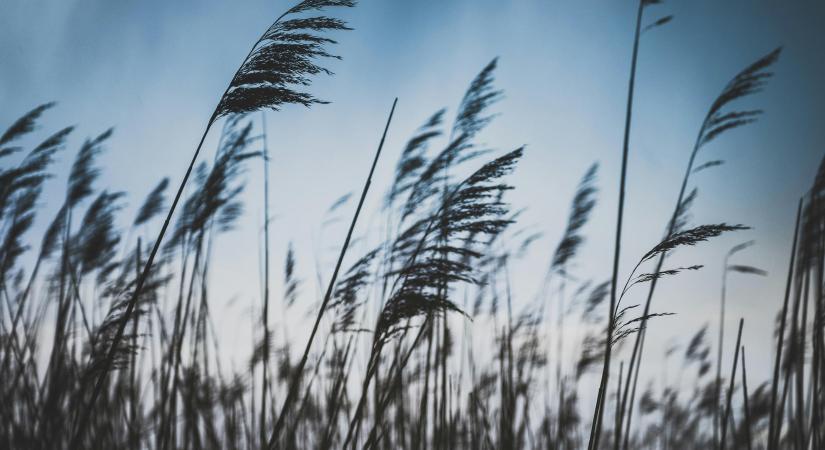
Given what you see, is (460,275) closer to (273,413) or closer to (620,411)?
(620,411)

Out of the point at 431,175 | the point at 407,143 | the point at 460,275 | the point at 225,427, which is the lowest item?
the point at 225,427

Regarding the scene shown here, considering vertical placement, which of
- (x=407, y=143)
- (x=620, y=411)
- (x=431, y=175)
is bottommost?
(x=620, y=411)

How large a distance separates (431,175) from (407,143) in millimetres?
1052

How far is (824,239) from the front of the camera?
2.12m

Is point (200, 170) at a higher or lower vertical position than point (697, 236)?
higher

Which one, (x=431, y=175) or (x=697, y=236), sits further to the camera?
(x=431, y=175)

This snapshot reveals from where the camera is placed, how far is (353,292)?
7.04ft

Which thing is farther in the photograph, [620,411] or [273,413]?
[273,413]

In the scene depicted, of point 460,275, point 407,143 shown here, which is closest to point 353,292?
point 460,275

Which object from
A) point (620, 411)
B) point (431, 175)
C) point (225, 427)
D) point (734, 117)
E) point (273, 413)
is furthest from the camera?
point (225, 427)

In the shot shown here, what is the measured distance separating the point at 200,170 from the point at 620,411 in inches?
135

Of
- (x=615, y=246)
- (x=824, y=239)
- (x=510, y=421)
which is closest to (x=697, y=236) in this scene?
(x=615, y=246)

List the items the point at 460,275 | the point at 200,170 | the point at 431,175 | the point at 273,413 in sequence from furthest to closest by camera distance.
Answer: the point at 200,170
the point at 273,413
the point at 431,175
the point at 460,275

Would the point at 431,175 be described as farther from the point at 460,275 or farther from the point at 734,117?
the point at 734,117
